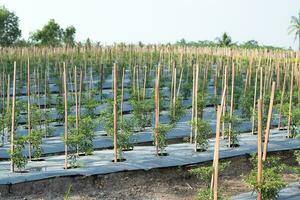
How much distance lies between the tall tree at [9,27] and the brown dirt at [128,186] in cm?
2694

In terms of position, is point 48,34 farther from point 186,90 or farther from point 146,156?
→ point 146,156

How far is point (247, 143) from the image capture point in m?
8.80

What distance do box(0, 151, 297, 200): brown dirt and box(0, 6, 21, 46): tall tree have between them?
26936 millimetres

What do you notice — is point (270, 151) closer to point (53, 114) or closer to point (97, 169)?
point (97, 169)

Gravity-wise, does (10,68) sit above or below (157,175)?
above

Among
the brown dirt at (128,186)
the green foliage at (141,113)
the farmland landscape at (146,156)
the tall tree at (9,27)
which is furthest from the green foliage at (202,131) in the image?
the tall tree at (9,27)

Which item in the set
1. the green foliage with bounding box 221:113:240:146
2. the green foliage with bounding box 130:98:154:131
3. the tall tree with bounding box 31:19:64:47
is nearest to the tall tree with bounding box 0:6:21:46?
the tall tree with bounding box 31:19:64:47

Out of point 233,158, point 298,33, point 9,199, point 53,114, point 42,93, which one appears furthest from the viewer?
point 298,33

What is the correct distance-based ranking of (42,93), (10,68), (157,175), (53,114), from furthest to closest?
(10,68)
(42,93)
(53,114)
(157,175)

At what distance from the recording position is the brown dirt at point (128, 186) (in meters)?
6.77

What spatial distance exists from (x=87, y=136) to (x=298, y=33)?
34.6m

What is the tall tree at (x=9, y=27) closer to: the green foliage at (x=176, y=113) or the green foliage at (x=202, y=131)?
the green foliage at (x=176, y=113)

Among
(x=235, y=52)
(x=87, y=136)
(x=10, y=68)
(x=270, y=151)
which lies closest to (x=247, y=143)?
(x=270, y=151)

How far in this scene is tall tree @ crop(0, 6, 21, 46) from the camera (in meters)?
32.4
